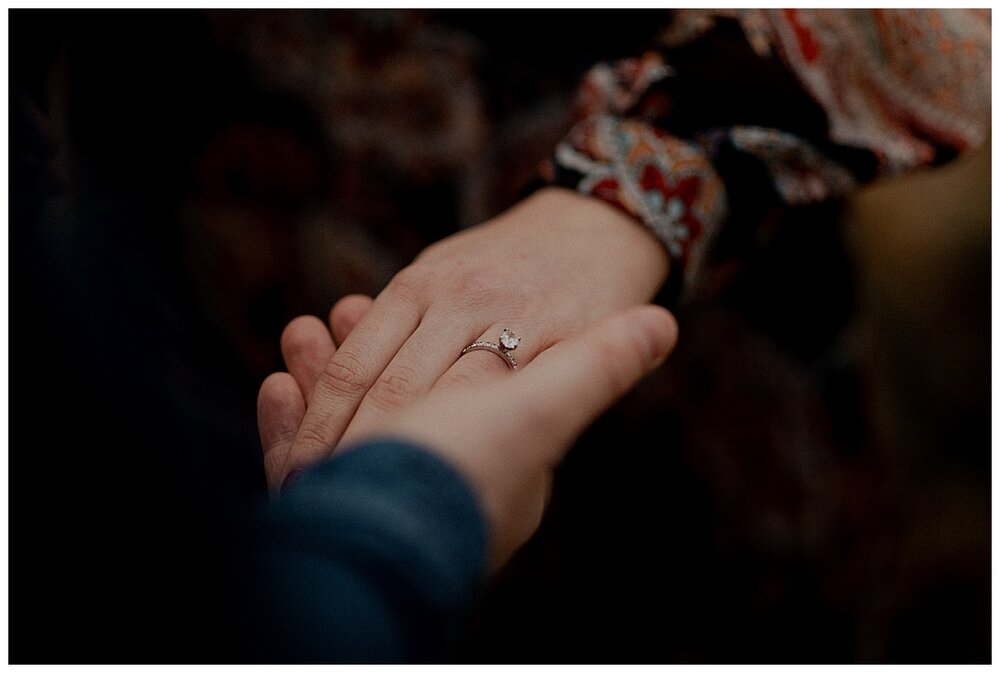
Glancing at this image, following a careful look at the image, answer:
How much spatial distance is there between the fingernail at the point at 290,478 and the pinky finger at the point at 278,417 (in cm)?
3

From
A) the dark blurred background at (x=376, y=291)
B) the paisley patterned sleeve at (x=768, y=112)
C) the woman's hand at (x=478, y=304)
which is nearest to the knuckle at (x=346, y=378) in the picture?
the woman's hand at (x=478, y=304)

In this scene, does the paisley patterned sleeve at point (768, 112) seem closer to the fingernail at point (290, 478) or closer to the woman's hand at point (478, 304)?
the woman's hand at point (478, 304)

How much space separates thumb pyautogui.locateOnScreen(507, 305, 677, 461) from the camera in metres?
0.33

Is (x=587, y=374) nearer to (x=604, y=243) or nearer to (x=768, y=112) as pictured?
(x=604, y=243)

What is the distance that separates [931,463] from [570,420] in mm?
868

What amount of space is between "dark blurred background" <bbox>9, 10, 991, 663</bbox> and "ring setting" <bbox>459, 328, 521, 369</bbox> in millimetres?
179

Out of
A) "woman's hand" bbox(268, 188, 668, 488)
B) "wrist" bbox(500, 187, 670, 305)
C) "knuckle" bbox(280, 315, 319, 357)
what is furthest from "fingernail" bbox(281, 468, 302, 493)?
"wrist" bbox(500, 187, 670, 305)

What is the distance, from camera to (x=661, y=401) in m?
0.81

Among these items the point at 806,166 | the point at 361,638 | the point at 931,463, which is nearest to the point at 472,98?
the point at 806,166

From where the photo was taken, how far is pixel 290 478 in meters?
0.40

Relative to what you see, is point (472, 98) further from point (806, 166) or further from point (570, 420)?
point (570, 420)

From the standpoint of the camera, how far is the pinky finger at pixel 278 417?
438 millimetres

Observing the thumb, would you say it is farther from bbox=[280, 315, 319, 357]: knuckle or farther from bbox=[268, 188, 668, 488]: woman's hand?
bbox=[280, 315, 319, 357]: knuckle

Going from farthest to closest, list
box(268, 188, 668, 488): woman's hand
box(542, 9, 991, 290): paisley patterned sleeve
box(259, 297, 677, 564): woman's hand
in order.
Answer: box(542, 9, 991, 290): paisley patterned sleeve, box(268, 188, 668, 488): woman's hand, box(259, 297, 677, 564): woman's hand
